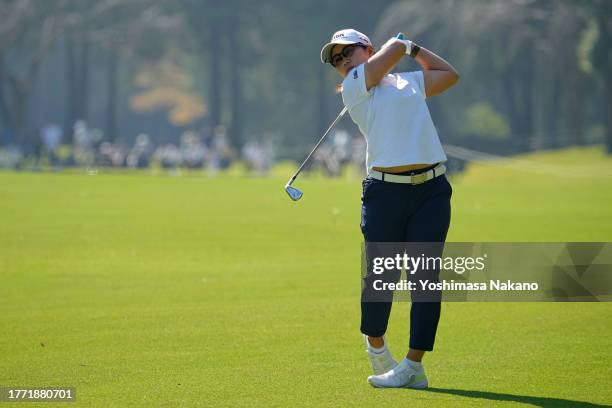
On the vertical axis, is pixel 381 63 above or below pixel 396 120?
above

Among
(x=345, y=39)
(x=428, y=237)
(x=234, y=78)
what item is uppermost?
(x=345, y=39)

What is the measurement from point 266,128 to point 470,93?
60.9 ft

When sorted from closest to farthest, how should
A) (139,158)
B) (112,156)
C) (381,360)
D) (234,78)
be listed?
(381,360) < (112,156) < (139,158) < (234,78)

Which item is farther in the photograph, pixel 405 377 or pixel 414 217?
pixel 405 377

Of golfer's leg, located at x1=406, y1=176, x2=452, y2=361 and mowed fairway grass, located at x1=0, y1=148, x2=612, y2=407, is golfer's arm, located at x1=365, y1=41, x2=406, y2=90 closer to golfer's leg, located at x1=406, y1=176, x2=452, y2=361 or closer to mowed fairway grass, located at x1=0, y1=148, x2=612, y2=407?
golfer's leg, located at x1=406, y1=176, x2=452, y2=361

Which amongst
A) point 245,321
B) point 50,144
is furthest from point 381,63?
point 50,144

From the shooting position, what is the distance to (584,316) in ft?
37.1

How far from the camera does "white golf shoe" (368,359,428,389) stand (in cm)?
812

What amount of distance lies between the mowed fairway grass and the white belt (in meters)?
1.38

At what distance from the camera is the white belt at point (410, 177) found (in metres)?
7.95

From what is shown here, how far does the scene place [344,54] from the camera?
8156 millimetres

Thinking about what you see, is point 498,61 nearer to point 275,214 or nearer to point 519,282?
point 275,214

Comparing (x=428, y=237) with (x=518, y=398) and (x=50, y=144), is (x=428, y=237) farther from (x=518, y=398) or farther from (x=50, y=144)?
(x=50, y=144)

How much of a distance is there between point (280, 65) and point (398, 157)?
83.1 meters
